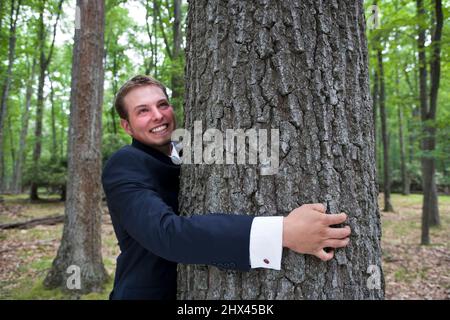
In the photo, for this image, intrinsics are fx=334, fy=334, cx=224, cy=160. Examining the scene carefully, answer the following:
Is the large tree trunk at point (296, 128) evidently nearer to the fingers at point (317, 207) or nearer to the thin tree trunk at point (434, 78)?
the fingers at point (317, 207)

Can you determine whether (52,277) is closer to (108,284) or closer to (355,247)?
(108,284)

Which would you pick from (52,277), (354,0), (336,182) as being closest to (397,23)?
(354,0)

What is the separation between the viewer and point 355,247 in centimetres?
145

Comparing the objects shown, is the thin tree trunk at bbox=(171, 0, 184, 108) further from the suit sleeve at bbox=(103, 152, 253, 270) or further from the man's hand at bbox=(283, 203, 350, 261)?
the man's hand at bbox=(283, 203, 350, 261)

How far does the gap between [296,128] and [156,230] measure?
0.73 metres

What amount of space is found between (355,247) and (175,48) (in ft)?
36.3

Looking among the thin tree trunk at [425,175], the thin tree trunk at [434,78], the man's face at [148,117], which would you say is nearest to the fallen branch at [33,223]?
the man's face at [148,117]

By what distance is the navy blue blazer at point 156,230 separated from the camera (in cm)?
128

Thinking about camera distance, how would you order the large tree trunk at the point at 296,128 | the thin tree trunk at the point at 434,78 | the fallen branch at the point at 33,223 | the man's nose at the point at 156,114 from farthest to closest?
the fallen branch at the point at 33,223
the thin tree trunk at the point at 434,78
the man's nose at the point at 156,114
the large tree trunk at the point at 296,128

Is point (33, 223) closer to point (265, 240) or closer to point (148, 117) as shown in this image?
point (148, 117)

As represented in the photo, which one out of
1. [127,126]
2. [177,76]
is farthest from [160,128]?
[177,76]

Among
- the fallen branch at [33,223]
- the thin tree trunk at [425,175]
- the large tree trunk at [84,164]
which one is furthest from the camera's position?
the fallen branch at [33,223]

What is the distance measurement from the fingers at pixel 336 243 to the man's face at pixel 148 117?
39.6 inches

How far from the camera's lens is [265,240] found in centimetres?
130
